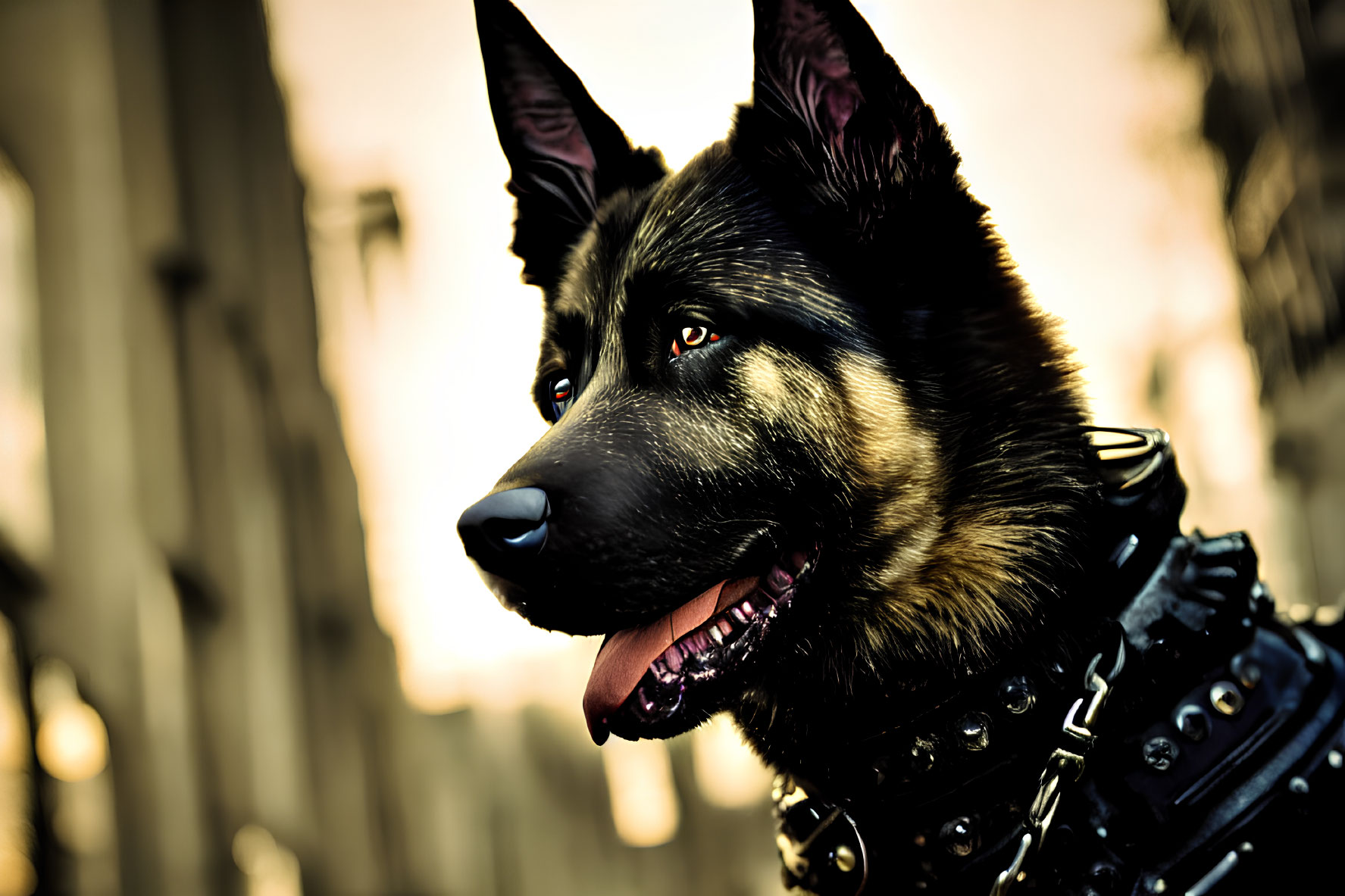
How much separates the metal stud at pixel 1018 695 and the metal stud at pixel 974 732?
4 cm

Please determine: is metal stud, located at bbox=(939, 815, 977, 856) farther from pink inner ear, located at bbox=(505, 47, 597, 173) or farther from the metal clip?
pink inner ear, located at bbox=(505, 47, 597, 173)

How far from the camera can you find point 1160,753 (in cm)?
102

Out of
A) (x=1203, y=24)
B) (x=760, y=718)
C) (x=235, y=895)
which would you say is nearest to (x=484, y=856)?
(x=235, y=895)

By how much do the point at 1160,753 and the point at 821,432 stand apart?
628 mm

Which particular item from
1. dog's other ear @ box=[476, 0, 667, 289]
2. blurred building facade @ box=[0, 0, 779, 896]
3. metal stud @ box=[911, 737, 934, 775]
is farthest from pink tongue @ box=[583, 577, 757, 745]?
blurred building facade @ box=[0, 0, 779, 896]

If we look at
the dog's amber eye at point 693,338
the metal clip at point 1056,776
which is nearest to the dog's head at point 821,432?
the dog's amber eye at point 693,338

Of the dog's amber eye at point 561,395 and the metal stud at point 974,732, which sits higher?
the dog's amber eye at point 561,395

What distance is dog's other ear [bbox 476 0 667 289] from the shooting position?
150 centimetres

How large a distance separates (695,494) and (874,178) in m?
0.59

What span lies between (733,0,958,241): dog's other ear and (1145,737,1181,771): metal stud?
0.84 m

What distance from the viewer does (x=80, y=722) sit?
244cm

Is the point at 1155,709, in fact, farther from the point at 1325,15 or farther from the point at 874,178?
the point at 1325,15

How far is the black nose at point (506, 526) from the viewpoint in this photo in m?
1.01

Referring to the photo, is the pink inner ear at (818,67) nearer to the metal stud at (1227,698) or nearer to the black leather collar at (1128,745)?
the black leather collar at (1128,745)
